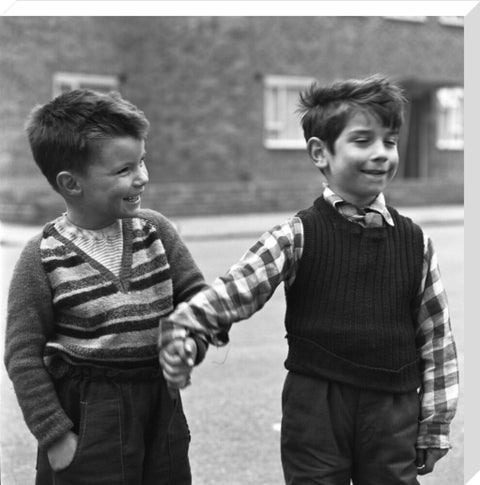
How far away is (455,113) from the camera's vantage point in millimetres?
22672

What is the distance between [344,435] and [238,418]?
2428 millimetres

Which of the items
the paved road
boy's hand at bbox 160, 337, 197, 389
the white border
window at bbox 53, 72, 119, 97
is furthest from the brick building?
boy's hand at bbox 160, 337, 197, 389

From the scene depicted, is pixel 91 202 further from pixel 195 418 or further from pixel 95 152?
pixel 195 418

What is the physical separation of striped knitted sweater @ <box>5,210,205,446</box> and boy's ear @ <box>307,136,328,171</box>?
0.56 meters

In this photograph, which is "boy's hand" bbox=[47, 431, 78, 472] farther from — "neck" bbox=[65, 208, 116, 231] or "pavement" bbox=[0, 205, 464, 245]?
"pavement" bbox=[0, 205, 464, 245]

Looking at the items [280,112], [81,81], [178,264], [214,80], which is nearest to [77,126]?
[178,264]

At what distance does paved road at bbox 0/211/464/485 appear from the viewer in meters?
3.85

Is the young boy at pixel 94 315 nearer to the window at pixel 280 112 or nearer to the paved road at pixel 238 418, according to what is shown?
Answer: the paved road at pixel 238 418

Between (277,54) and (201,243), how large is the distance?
8.13m

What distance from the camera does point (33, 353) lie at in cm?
214

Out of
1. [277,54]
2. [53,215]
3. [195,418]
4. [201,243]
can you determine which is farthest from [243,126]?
[195,418]

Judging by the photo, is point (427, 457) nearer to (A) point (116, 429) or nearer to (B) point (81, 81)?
(A) point (116, 429)

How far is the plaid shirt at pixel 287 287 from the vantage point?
82.8 inches

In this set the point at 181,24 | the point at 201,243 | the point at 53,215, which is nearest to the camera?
the point at 201,243
